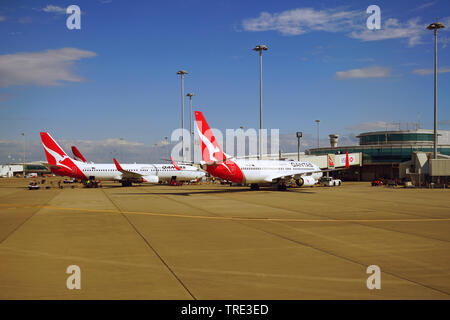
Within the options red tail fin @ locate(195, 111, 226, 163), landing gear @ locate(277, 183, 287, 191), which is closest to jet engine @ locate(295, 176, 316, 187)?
landing gear @ locate(277, 183, 287, 191)

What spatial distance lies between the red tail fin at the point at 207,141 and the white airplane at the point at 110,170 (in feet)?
80.4

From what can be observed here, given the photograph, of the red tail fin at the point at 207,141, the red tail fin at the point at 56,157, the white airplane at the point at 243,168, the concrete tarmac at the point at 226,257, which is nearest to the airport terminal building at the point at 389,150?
the white airplane at the point at 243,168

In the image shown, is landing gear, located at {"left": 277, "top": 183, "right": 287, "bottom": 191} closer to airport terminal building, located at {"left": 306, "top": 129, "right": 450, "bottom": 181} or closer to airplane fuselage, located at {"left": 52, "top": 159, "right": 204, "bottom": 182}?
airplane fuselage, located at {"left": 52, "top": 159, "right": 204, "bottom": 182}

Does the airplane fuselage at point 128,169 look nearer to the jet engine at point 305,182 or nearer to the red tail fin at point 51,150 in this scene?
the red tail fin at point 51,150

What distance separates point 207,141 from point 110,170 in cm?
3460

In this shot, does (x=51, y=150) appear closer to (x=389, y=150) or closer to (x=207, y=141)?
(x=207, y=141)

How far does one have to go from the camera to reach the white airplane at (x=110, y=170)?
66.9 m

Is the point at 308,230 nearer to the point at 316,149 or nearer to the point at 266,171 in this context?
the point at 266,171

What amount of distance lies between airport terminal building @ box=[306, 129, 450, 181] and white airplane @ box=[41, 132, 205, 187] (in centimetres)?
4583

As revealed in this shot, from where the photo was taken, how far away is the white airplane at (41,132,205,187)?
66875 millimetres

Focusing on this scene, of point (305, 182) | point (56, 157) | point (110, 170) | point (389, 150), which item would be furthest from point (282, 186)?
point (389, 150)

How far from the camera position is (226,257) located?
43.6 ft
